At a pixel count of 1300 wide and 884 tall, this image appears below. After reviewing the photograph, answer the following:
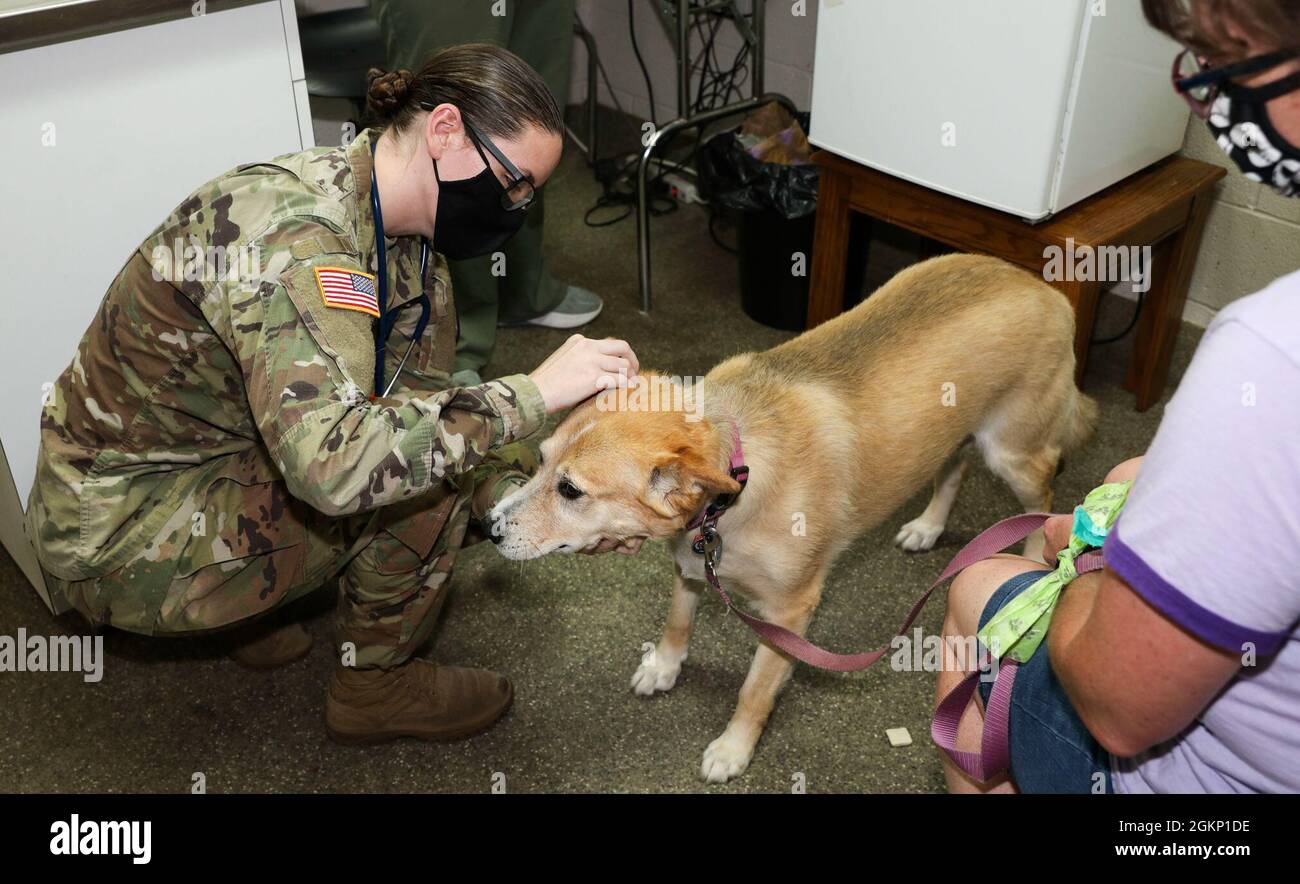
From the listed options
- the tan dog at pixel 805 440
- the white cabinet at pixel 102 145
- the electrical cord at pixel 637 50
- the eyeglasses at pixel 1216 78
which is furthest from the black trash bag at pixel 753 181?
the eyeglasses at pixel 1216 78

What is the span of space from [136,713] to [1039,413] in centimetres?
193

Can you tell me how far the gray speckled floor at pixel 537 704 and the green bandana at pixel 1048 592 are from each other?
797 mm

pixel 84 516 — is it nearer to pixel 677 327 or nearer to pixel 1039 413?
pixel 1039 413

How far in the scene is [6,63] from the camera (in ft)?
6.07

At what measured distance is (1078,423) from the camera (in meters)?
2.43

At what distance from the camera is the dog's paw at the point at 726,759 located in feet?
6.81

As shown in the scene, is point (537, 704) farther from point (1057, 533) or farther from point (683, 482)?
point (1057, 533)

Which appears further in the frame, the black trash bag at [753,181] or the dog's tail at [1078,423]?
the black trash bag at [753,181]

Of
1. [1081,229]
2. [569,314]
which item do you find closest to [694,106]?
[569,314]

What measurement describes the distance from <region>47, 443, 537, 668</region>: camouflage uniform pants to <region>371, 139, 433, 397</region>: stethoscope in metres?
0.24

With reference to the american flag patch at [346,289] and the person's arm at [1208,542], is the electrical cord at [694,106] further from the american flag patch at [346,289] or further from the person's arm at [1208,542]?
the person's arm at [1208,542]

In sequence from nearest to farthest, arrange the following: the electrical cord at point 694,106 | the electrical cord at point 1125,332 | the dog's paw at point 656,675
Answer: the dog's paw at point 656,675
the electrical cord at point 1125,332
the electrical cord at point 694,106

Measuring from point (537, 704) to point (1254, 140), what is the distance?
1.67m

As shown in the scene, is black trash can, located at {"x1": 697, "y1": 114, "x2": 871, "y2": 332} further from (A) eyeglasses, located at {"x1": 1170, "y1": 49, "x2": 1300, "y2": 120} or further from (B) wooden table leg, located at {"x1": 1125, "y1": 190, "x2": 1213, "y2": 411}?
(A) eyeglasses, located at {"x1": 1170, "y1": 49, "x2": 1300, "y2": 120}
